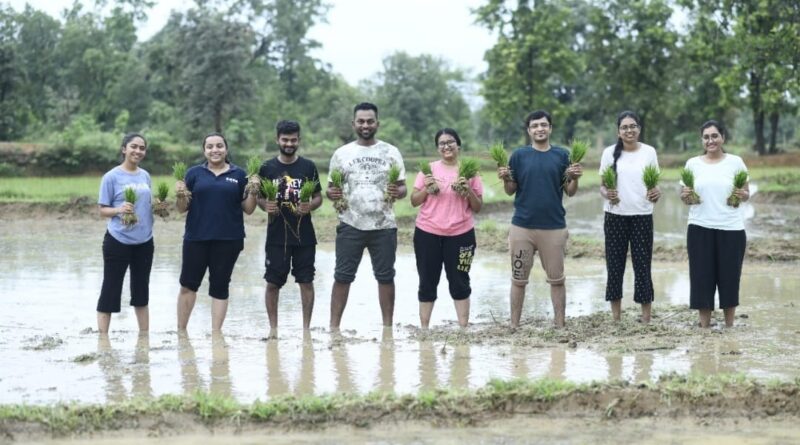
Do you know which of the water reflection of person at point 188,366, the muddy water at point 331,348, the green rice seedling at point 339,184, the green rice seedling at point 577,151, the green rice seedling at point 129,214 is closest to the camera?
the water reflection of person at point 188,366

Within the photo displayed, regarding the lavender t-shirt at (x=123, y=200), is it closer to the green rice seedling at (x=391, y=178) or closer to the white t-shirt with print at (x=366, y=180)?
the white t-shirt with print at (x=366, y=180)

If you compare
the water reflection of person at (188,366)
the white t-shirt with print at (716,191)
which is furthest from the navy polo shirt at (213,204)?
the white t-shirt with print at (716,191)

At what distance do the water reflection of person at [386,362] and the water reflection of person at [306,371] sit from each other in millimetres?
451

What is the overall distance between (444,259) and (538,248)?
78cm

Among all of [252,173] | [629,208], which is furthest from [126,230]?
[629,208]

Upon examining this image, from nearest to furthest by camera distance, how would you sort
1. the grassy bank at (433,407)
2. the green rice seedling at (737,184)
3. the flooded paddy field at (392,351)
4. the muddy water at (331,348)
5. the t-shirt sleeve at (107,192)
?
1. the grassy bank at (433,407)
2. the flooded paddy field at (392,351)
3. the muddy water at (331,348)
4. the t-shirt sleeve at (107,192)
5. the green rice seedling at (737,184)

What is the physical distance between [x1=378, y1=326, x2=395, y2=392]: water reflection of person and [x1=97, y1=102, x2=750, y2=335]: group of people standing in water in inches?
15.4

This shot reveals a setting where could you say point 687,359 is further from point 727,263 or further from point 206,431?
point 206,431

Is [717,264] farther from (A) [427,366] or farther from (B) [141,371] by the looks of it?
(B) [141,371]

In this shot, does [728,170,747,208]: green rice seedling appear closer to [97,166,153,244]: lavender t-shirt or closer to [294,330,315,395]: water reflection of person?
[294,330,315,395]: water reflection of person

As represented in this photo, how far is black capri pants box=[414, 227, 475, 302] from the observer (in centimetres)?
845

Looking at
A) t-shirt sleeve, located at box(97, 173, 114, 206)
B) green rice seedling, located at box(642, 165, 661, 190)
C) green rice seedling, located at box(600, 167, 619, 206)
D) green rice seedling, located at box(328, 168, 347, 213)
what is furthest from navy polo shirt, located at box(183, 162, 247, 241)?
green rice seedling, located at box(642, 165, 661, 190)

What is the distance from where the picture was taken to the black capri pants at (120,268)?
8.27 m

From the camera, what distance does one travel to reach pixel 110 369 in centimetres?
703
